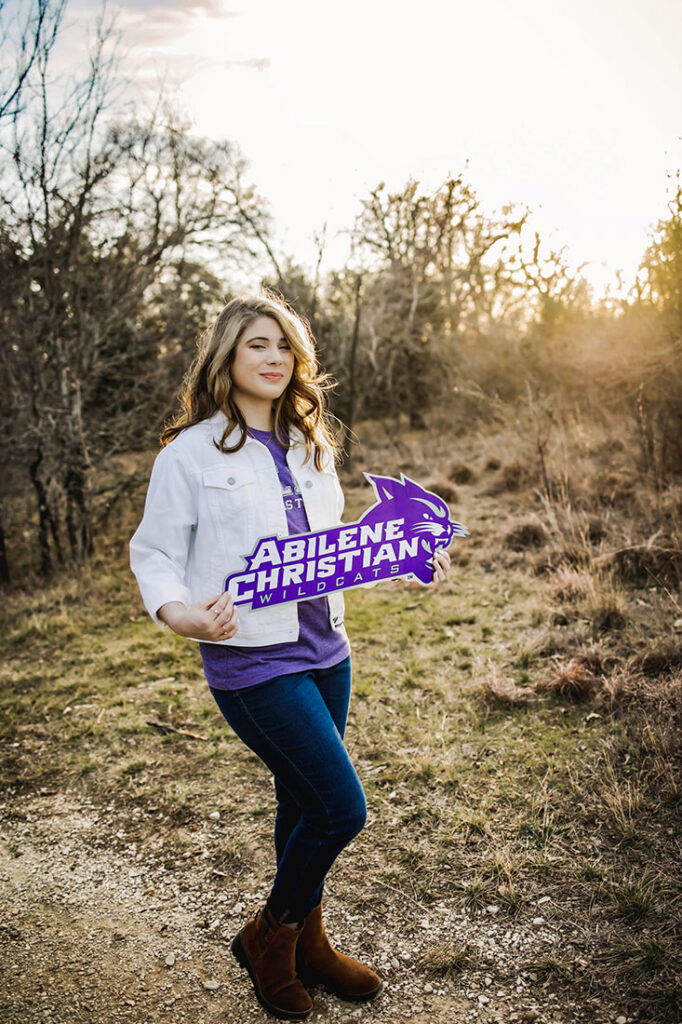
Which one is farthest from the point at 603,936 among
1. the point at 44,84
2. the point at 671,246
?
the point at 44,84

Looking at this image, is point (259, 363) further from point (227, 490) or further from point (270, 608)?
point (270, 608)

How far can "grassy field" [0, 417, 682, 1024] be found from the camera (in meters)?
2.38

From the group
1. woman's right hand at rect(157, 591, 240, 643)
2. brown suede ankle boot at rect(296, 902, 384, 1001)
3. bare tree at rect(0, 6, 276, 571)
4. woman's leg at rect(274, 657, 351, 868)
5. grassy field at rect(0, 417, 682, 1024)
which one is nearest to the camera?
woman's right hand at rect(157, 591, 240, 643)

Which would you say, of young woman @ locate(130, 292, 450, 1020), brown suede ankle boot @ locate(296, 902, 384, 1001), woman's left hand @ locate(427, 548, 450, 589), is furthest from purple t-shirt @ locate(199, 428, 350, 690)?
brown suede ankle boot @ locate(296, 902, 384, 1001)

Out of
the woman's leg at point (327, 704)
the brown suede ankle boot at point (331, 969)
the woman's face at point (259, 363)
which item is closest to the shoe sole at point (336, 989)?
the brown suede ankle boot at point (331, 969)

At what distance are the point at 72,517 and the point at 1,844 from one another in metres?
5.59

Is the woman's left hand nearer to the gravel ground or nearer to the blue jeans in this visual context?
the blue jeans

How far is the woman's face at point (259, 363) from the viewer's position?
6.73ft

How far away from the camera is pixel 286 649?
6.35 ft

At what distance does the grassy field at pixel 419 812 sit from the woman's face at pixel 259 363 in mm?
2044

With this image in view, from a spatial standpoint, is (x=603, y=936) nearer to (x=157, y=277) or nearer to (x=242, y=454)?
(x=242, y=454)

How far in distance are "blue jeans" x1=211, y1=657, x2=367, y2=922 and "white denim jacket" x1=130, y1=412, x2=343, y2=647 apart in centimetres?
16

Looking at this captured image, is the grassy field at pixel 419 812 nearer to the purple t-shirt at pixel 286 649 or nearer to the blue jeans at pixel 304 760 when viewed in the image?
the blue jeans at pixel 304 760

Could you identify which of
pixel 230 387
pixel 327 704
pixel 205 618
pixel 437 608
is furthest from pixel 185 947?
pixel 437 608
